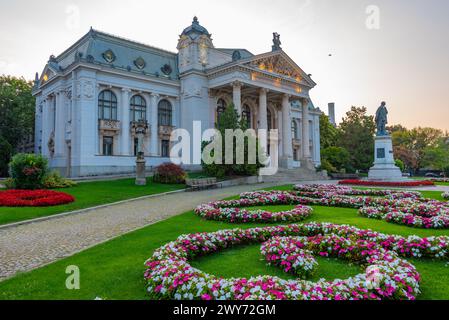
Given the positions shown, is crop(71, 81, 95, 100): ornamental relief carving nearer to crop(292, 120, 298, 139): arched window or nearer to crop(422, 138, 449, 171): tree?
crop(292, 120, 298, 139): arched window

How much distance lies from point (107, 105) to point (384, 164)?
99.5ft

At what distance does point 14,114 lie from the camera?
46.8m

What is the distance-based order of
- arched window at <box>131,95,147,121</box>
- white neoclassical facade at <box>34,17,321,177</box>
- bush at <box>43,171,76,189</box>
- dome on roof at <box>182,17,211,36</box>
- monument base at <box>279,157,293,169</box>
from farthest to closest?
1. monument base at <box>279,157,293,169</box>
2. dome on roof at <box>182,17,211,36</box>
3. arched window at <box>131,95,147,121</box>
4. white neoclassical facade at <box>34,17,321,177</box>
5. bush at <box>43,171,76,189</box>

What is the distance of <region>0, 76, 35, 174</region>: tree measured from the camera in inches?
1813

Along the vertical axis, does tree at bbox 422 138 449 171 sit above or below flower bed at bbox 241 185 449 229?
above

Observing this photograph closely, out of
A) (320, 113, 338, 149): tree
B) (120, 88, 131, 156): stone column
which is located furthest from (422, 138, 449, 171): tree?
(120, 88, 131, 156): stone column

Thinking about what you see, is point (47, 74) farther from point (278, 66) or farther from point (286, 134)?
point (286, 134)

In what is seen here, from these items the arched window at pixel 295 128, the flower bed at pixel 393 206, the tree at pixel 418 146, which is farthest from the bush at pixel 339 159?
the flower bed at pixel 393 206

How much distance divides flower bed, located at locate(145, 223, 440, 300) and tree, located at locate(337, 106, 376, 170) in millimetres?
52977

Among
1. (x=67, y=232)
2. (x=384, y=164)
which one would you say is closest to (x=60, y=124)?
(x=67, y=232)

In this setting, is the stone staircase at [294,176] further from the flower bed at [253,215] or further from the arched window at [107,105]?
the flower bed at [253,215]

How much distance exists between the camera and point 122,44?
4031cm
